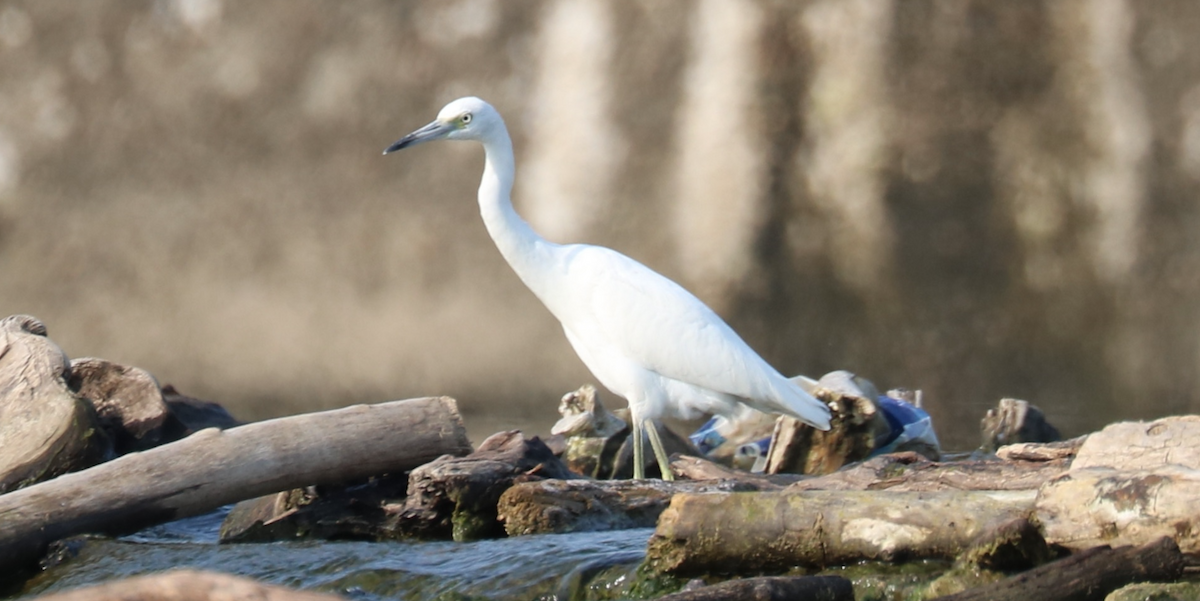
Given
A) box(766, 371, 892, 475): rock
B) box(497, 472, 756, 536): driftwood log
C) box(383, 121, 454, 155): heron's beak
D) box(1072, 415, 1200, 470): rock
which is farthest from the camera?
box(766, 371, 892, 475): rock

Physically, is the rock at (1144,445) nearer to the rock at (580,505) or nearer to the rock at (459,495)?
the rock at (580,505)

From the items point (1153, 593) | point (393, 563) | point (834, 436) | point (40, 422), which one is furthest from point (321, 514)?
point (1153, 593)

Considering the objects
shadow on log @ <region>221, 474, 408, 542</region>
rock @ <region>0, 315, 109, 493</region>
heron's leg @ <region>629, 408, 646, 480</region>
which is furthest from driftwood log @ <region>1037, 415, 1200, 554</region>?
rock @ <region>0, 315, 109, 493</region>

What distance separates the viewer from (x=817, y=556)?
2.80 m

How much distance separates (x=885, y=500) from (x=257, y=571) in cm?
156

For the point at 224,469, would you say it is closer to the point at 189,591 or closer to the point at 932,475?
the point at 932,475

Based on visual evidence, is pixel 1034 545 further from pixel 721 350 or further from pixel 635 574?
pixel 721 350

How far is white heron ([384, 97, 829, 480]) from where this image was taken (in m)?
4.56

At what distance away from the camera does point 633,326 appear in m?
4.60

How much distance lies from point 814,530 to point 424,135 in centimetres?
242

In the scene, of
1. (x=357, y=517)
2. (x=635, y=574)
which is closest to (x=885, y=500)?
(x=635, y=574)

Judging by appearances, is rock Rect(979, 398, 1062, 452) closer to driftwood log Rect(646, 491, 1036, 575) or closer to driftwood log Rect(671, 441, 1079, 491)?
driftwood log Rect(671, 441, 1079, 491)

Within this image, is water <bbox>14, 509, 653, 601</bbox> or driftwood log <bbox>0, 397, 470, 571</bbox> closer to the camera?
water <bbox>14, 509, 653, 601</bbox>

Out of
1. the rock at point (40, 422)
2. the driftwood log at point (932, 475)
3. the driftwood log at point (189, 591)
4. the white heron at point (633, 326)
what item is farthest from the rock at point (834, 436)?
the driftwood log at point (189, 591)
